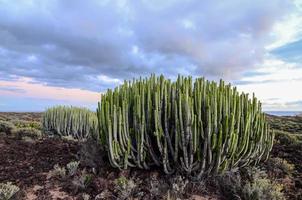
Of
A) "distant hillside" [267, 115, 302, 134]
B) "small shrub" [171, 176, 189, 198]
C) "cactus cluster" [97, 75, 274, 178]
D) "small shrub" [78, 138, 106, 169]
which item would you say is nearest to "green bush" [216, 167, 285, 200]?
"cactus cluster" [97, 75, 274, 178]

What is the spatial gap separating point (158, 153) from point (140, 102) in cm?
96

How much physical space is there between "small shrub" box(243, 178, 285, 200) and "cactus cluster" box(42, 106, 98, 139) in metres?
7.87

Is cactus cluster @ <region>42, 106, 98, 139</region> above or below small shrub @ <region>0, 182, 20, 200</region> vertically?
above

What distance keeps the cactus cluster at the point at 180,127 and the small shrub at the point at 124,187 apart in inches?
12.0

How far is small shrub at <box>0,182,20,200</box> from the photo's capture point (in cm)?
505

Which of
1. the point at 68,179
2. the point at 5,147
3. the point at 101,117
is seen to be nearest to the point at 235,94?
the point at 101,117

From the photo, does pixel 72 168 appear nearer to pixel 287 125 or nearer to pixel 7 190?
pixel 7 190

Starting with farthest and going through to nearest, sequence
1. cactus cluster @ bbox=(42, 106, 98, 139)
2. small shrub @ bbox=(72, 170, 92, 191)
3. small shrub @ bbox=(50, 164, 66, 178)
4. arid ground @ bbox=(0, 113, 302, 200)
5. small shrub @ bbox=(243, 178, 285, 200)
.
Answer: cactus cluster @ bbox=(42, 106, 98, 139), small shrub @ bbox=(50, 164, 66, 178), small shrub @ bbox=(72, 170, 92, 191), arid ground @ bbox=(0, 113, 302, 200), small shrub @ bbox=(243, 178, 285, 200)

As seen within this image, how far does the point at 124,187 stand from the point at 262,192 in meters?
2.18

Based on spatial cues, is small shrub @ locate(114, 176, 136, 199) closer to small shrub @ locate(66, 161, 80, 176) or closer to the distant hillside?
small shrub @ locate(66, 161, 80, 176)

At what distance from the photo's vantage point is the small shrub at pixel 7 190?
5.05 m

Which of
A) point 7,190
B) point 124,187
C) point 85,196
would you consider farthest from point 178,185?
point 7,190

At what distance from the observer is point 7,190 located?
16.9ft

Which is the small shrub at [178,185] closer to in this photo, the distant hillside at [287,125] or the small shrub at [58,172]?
the small shrub at [58,172]
